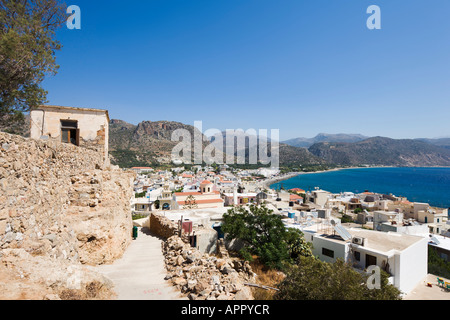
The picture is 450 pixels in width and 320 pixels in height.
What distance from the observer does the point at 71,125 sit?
10.2 meters

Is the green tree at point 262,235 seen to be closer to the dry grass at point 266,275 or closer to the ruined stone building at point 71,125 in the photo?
the dry grass at point 266,275

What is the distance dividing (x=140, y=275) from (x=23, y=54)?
8.16 m

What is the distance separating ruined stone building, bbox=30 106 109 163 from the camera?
9609 mm

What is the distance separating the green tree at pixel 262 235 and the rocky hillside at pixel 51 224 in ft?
28.1

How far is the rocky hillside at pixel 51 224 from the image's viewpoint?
3.88 m

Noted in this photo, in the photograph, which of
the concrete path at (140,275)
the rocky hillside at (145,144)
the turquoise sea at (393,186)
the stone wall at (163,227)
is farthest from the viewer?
the rocky hillside at (145,144)

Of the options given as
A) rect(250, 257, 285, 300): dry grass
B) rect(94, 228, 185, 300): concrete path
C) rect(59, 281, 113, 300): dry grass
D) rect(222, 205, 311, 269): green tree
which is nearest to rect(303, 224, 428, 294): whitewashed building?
rect(222, 205, 311, 269): green tree

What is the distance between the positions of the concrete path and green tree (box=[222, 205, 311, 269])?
6.87 m

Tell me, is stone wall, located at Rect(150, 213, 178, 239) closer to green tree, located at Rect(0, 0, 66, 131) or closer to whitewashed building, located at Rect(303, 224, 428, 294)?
green tree, located at Rect(0, 0, 66, 131)

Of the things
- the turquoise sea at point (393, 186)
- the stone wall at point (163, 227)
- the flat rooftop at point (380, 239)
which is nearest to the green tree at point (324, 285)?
the stone wall at point (163, 227)

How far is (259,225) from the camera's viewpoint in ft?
53.4
